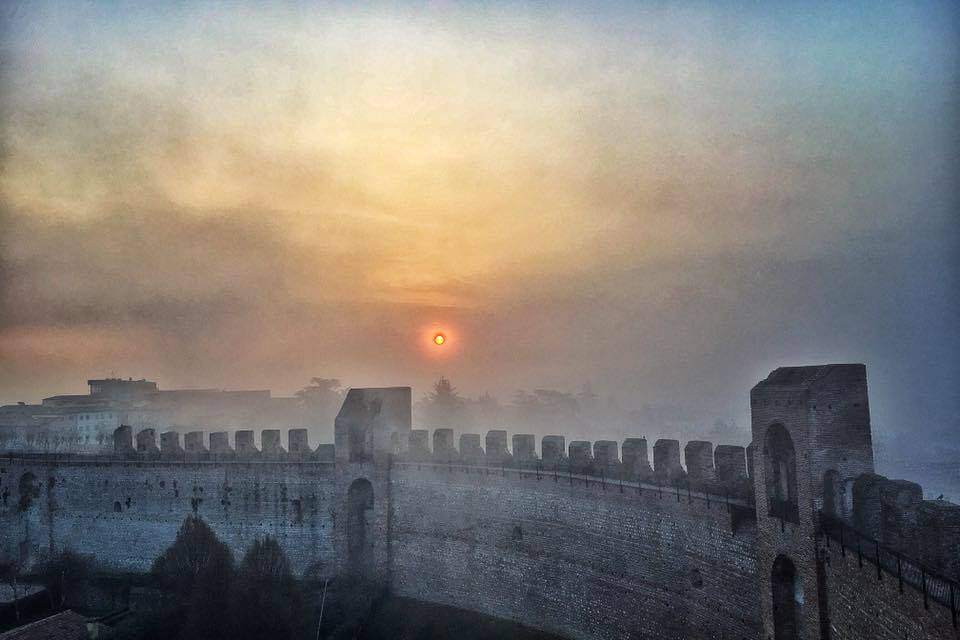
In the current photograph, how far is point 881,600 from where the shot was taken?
9.69 m

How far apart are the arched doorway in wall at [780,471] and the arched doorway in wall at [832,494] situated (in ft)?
2.39

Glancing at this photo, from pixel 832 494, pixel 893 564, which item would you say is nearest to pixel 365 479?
pixel 832 494

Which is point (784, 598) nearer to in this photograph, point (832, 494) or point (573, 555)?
point (832, 494)

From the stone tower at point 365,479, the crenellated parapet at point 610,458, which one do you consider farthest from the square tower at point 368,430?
the crenellated parapet at point 610,458

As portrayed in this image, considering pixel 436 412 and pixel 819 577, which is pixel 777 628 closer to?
pixel 819 577

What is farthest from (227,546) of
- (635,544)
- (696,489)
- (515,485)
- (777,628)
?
(777,628)

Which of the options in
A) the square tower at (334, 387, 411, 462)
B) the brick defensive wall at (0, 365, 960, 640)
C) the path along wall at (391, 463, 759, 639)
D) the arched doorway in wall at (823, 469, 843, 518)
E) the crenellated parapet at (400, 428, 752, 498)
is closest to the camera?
the brick defensive wall at (0, 365, 960, 640)

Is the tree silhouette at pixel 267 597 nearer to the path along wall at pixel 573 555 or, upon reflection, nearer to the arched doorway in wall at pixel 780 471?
the path along wall at pixel 573 555

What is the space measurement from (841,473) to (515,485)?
10.8 m

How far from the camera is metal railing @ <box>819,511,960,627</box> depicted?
8594mm

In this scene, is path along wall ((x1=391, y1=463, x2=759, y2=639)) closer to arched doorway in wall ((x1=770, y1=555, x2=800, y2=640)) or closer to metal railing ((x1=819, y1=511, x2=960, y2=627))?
arched doorway in wall ((x1=770, y1=555, x2=800, y2=640))

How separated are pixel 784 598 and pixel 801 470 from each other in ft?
8.22

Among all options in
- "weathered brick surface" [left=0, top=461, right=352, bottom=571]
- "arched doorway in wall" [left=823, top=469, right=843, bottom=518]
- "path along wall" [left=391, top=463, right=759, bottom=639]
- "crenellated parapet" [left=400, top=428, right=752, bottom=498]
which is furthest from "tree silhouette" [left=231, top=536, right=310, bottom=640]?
"arched doorway in wall" [left=823, top=469, right=843, bottom=518]

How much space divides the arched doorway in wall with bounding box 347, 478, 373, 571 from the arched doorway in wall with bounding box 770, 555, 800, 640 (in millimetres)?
15811
